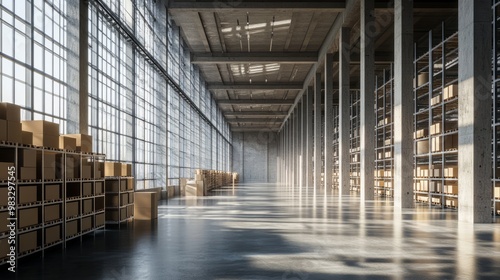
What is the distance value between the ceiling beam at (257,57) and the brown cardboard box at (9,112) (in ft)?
96.5

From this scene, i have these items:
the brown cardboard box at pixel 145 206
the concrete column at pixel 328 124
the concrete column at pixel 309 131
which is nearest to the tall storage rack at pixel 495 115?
the brown cardboard box at pixel 145 206

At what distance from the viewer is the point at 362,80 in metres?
25.3

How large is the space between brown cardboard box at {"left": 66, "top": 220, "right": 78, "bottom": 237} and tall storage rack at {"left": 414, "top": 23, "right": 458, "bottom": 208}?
14.8 meters

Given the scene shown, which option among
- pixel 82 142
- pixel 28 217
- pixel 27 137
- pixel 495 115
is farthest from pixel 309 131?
pixel 28 217

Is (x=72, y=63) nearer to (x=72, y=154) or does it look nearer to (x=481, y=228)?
(x=72, y=154)

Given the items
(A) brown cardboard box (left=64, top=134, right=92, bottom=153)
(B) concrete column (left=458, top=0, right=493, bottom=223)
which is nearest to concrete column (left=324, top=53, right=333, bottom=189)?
(B) concrete column (left=458, top=0, right=493, bottom=223)

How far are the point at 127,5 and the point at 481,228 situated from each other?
1641 cm

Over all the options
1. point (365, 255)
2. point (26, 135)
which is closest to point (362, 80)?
point (365, 255)

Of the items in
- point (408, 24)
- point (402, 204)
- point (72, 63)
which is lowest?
point (402, 204)

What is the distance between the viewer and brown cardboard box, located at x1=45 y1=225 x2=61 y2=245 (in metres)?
9.91

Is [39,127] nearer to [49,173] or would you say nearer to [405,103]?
[49,173]

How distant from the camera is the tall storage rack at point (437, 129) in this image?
2064cm

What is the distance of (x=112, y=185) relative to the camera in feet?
48.0

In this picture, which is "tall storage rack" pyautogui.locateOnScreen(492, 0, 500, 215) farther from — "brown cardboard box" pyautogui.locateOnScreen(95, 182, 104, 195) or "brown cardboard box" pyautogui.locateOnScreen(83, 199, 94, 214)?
"brown cardboard box" pyautogui.locateOnScreen(83, 199, 94, 214)
